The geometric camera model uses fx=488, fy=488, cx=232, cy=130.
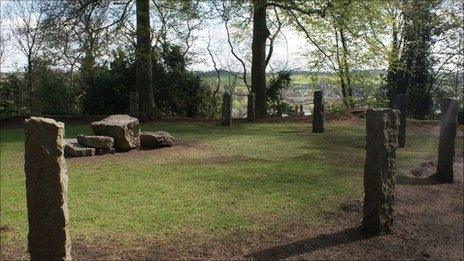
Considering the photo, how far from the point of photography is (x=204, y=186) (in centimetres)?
865

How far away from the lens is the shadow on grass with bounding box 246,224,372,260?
5734 mm

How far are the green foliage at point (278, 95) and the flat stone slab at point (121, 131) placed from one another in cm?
1370

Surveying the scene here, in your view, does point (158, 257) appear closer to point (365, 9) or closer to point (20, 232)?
point (20, 232)

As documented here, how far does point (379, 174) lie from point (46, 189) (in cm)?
421

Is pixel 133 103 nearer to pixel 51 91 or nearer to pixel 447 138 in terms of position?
pixel 51 91

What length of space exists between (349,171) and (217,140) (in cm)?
523

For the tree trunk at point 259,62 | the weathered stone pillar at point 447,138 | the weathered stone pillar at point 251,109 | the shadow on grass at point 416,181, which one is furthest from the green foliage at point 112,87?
the weathered stone pillar at point 447,138

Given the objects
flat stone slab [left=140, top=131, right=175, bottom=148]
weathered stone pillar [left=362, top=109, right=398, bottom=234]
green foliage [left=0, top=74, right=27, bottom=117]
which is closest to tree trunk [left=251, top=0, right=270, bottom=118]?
flat stone slab [left=140, top=131, right=175, bottom=148]

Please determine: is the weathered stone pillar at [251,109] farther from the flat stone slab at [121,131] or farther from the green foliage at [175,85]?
the flat stone slab at [121,131]

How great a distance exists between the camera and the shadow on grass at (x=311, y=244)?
5.73 metres

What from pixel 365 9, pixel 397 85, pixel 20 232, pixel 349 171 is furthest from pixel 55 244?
pixel 397 85

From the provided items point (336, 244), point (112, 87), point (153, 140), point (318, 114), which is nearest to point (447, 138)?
point (336, 244)

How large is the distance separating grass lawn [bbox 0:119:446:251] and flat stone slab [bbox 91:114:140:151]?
1.64 feet

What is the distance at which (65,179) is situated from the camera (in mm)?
4762
